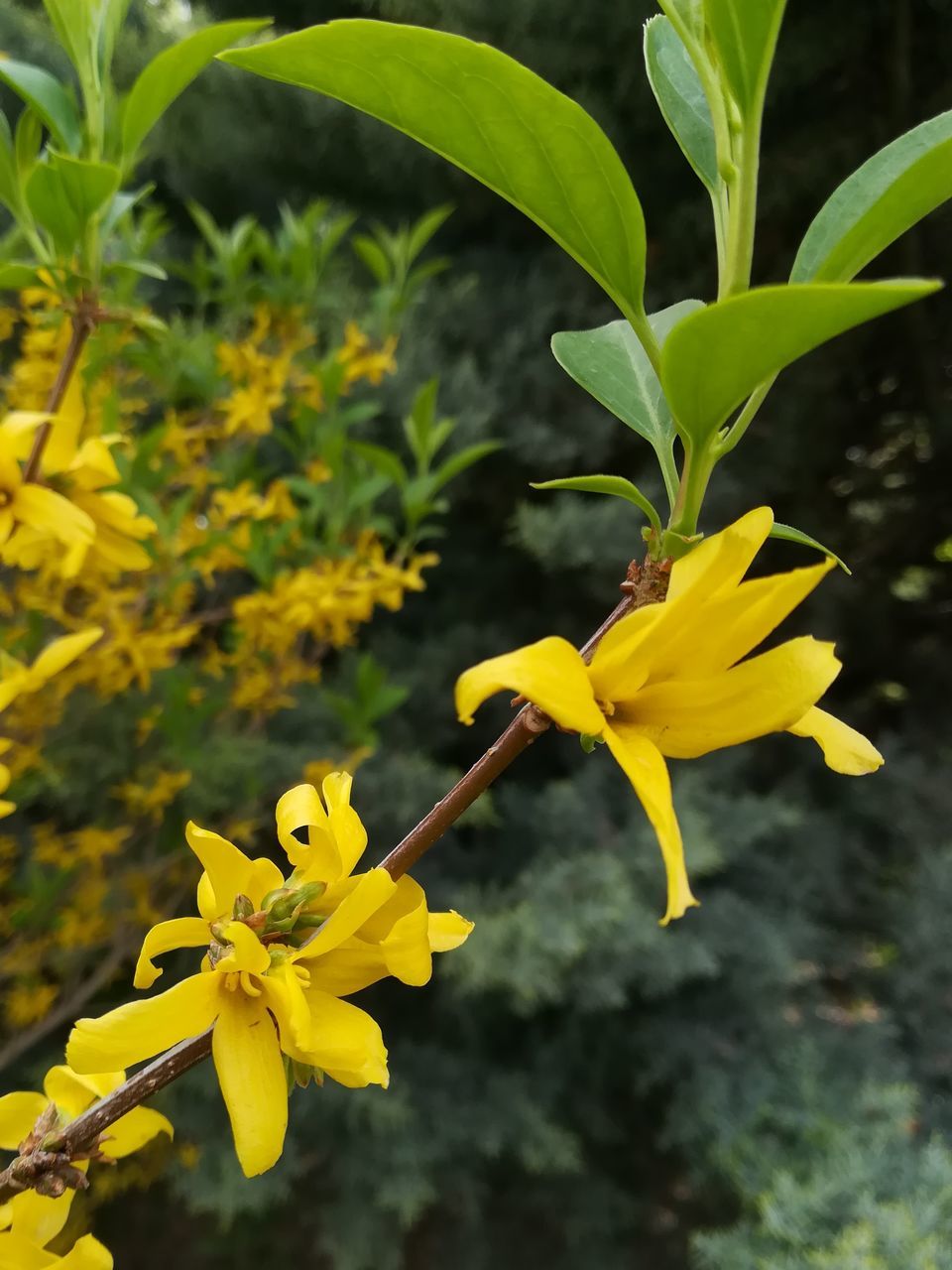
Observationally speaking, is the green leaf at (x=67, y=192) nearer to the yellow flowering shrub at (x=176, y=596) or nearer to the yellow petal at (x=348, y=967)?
the yellow flowering shrub at (x=176, y=596)

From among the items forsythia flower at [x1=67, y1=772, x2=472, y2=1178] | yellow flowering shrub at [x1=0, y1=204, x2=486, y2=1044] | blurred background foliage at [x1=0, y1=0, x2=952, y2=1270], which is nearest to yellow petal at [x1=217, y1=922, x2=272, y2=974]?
forsythia flower at [x1=67, y1=772, x2=472, y2=1178]

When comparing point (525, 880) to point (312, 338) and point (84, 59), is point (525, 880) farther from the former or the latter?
point (84, 59)

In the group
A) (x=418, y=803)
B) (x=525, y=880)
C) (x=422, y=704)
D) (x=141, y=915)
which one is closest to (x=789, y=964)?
(x=525, y=880)

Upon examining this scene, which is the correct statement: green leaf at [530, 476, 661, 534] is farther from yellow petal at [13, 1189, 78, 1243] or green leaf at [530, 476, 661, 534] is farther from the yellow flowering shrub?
the yellow flowering shrub

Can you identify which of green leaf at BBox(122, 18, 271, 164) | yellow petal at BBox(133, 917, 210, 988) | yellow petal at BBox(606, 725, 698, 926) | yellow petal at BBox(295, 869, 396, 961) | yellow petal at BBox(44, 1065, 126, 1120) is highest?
green leaf at BBox(122, 18, 271, 164)

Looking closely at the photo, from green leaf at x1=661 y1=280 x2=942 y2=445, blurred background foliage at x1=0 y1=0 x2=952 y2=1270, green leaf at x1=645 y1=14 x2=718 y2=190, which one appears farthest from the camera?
blurred background foliage at x1=0 y1=0 x2=952 y2=1270

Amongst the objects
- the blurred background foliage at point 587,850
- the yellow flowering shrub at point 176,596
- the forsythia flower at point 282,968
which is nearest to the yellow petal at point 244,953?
the forsythia flower at point 282,968

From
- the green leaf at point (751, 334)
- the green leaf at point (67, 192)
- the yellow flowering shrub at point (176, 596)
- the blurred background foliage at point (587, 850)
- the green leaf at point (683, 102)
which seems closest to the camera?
the green leaf at point (751, 334)
